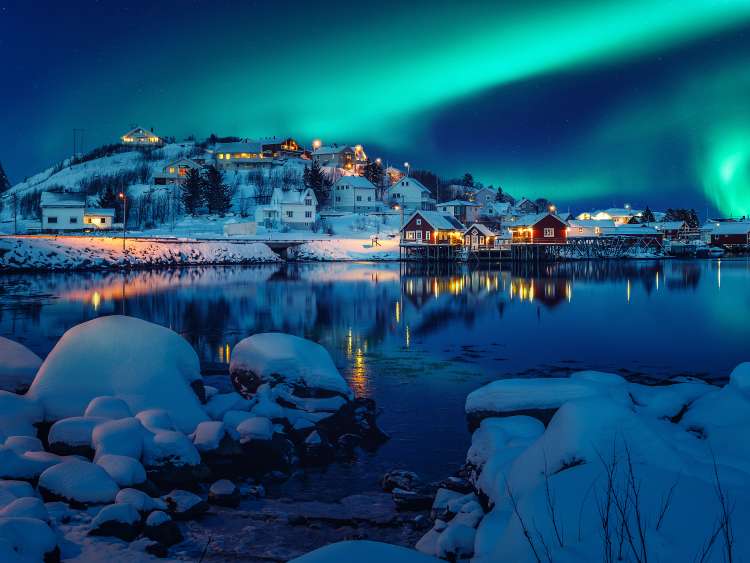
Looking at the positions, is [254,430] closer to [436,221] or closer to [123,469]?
[123,469]

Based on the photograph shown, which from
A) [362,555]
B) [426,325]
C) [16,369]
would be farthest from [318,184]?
[362,555]

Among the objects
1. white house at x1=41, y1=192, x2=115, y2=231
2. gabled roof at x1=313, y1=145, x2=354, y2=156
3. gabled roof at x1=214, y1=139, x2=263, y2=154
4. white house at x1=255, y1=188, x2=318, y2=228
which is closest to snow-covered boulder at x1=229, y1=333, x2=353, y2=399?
white house at x1=41, y1=192, x2=115, y2=231

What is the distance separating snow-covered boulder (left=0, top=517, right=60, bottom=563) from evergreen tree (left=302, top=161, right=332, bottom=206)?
324 ft

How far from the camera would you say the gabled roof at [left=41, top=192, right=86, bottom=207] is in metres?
82.1

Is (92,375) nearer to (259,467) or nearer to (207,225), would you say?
(259,467)

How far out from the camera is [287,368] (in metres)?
12.9

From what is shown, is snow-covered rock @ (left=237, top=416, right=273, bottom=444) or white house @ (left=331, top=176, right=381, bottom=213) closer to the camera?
snow-covered rock @ (left=237, top=416, right=273, bottom=444)

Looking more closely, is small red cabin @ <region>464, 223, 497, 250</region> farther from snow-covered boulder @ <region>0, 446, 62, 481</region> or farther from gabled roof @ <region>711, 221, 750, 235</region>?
snow-covered boulder @ <region>0, 446, 62, 481</region>

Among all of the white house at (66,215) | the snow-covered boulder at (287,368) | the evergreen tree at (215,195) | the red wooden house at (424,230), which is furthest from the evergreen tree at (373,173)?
the snow-covered boulder at (287,368)

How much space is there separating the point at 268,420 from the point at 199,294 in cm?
3073

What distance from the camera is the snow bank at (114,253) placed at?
58.8 metres

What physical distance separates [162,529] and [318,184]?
327 ft

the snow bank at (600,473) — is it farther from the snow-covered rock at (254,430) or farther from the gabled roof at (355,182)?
the gabled roof at (355,182)

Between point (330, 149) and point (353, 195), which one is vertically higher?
point (330, 149)
